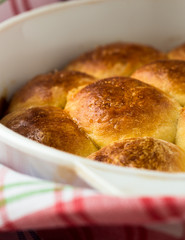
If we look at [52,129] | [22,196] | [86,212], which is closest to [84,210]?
[86,212]

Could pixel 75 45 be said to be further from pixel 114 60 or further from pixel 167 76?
pixel 167 76

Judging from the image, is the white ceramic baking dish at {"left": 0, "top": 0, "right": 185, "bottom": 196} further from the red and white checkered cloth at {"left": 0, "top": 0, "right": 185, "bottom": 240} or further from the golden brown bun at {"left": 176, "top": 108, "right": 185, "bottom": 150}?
the golden brown bun at {"left": 176, "top": 108, "right": 185, "bottom": 150}

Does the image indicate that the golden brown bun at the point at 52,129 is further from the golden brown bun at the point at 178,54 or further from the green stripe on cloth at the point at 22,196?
the golden brown bun at the point at 178,54

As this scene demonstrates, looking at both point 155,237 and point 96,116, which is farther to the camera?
point 96,116

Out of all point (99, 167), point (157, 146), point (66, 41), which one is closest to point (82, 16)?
point (66, 41)

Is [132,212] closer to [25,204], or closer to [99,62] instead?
[25,204]

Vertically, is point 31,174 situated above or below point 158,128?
above

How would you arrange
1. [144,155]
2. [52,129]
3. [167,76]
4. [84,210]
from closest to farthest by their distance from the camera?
[84,210], [144,155], [52,129], [167,76]

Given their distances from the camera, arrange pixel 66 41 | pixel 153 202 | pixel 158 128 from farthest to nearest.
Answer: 1. pixel 66 41
2. pixel 158 128
3. pixel 153 202
